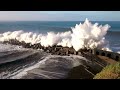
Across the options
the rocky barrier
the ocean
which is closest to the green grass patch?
the ocean

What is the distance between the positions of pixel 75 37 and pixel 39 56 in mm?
578

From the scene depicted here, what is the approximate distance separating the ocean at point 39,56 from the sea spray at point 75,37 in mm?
57

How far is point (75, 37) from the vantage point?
5.66m

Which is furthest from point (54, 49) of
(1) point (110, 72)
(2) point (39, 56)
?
(1) point (110, 72)

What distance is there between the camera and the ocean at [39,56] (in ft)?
18.0

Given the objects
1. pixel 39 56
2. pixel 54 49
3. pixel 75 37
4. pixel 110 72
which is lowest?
pixel 110 72

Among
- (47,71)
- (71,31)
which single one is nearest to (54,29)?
(71,31)

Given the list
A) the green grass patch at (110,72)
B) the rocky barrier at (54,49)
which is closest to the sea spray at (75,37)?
the rocky barrier at (54,49)

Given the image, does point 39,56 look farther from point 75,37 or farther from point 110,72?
point 110,72

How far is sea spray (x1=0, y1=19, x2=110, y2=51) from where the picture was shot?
5.56 meters

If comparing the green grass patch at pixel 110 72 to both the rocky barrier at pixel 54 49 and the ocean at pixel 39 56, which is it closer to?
the ocean at pixel 39 56

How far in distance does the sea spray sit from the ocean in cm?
6

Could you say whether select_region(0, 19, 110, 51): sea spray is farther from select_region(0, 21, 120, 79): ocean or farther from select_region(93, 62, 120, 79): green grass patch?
select_region(93, 62, 120, 79): green grass patch
